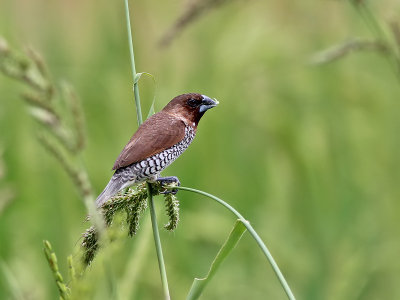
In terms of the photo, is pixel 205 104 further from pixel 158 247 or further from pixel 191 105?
Result: pixel 158 247

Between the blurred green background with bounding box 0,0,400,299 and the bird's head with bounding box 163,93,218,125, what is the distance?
1.10 m

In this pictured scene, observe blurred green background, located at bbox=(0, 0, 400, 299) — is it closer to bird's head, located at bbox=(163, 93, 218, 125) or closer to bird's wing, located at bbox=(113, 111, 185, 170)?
bird's head, located at bbox=(163, 93, 218, 125)

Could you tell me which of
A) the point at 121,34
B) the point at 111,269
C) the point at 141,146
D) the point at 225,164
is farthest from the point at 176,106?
the point at 121,34

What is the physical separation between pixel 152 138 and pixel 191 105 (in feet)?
1.37

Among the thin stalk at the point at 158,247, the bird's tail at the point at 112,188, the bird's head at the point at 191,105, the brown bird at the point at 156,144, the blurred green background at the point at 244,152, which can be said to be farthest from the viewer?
the blurred green background at the point at 244,152

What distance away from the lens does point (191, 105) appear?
257 cm

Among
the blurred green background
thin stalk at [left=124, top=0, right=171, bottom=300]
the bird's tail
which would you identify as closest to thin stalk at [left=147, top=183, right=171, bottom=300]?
thin stalk at [left=124, top=0, right=171, bottom=300]

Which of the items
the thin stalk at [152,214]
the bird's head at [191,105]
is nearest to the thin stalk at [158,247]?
the thin stalk at [152,214]

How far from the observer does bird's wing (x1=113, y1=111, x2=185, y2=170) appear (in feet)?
6.87

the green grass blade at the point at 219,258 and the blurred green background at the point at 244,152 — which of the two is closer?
the green grass blade at the point at 219,258

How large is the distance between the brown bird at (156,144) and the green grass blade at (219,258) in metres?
0.35

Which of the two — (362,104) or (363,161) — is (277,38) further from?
(363,161)

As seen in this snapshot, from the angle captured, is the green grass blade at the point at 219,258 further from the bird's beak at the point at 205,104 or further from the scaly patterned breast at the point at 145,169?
the bird's beak at the point at 205,104

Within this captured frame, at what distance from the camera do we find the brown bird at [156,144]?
6.75 ft
